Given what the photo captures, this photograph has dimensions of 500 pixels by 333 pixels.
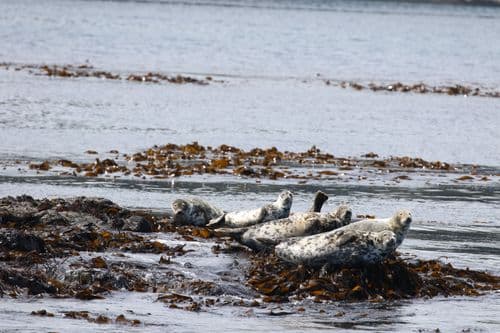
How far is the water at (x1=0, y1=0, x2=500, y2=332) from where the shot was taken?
9.13 m

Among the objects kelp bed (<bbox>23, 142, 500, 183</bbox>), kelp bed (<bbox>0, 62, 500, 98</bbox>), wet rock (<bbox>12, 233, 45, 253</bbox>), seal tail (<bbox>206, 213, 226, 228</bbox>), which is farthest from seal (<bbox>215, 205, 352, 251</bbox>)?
kelp bed (<bbox>0, 62, 500, 98</bbox>)

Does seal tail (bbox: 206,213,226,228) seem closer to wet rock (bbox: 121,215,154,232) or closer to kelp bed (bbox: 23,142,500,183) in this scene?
wet rock (bbox: 121,215,154,232)

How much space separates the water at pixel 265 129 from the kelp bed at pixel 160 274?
20 centimetres

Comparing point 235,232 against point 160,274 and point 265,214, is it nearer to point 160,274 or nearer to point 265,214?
point 265,214

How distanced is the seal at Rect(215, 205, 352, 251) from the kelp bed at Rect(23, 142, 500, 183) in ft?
18.2

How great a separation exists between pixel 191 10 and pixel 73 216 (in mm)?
108531

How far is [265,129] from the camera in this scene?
23891 mm

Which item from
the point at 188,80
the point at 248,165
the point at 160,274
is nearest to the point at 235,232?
the point at 160,274

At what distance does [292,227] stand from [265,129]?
13467mm

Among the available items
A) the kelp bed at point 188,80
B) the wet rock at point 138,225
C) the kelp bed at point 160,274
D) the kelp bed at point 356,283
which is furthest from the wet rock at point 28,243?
the kelp bed at point 188,80

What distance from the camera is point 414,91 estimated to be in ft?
121

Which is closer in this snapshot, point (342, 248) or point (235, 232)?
point (342, 248)

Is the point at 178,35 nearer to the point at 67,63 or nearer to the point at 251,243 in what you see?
the point at 67,63

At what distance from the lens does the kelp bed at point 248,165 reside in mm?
16547
